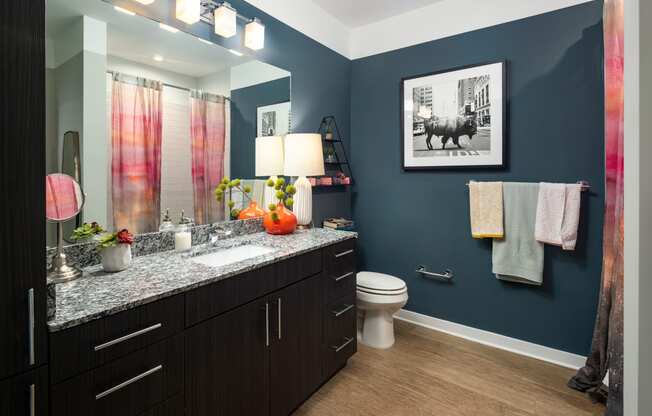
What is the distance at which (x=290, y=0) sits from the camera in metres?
2.52

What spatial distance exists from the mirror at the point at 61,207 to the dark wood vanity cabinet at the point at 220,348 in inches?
16.4

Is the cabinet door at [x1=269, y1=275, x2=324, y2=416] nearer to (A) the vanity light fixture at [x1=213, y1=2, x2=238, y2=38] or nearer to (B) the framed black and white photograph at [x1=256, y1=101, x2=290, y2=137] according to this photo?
(B) the framed black and white photograph at [x1=256, y1=101, x2=290, y2=137]

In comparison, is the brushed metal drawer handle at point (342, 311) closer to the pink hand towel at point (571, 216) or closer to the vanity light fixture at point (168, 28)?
the pink hand towel at point (571, 216)

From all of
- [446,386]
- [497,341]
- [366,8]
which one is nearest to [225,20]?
[366,8]

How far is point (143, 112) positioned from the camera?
5.46ft

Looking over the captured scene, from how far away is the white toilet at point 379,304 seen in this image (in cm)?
241

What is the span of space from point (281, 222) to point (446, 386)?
56.4 inches

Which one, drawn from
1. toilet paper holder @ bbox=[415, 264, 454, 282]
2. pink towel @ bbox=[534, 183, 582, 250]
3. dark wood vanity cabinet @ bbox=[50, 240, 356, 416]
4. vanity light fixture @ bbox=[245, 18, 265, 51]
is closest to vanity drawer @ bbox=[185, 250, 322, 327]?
dark wood vanity cabinet @ bbox=[50, 240, 356, 416]

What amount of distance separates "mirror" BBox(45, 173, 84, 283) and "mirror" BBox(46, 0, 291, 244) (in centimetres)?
8

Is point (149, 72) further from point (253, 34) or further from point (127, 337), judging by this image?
point (127, 337)

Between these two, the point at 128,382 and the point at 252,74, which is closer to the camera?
the point at 128,382

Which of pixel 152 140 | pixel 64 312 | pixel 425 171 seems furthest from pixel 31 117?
pixel 425 171

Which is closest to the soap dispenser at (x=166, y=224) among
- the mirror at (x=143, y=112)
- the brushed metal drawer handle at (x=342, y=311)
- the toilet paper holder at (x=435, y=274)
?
the mirror at (x=143, y=112)

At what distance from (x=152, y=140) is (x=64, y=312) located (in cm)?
101
